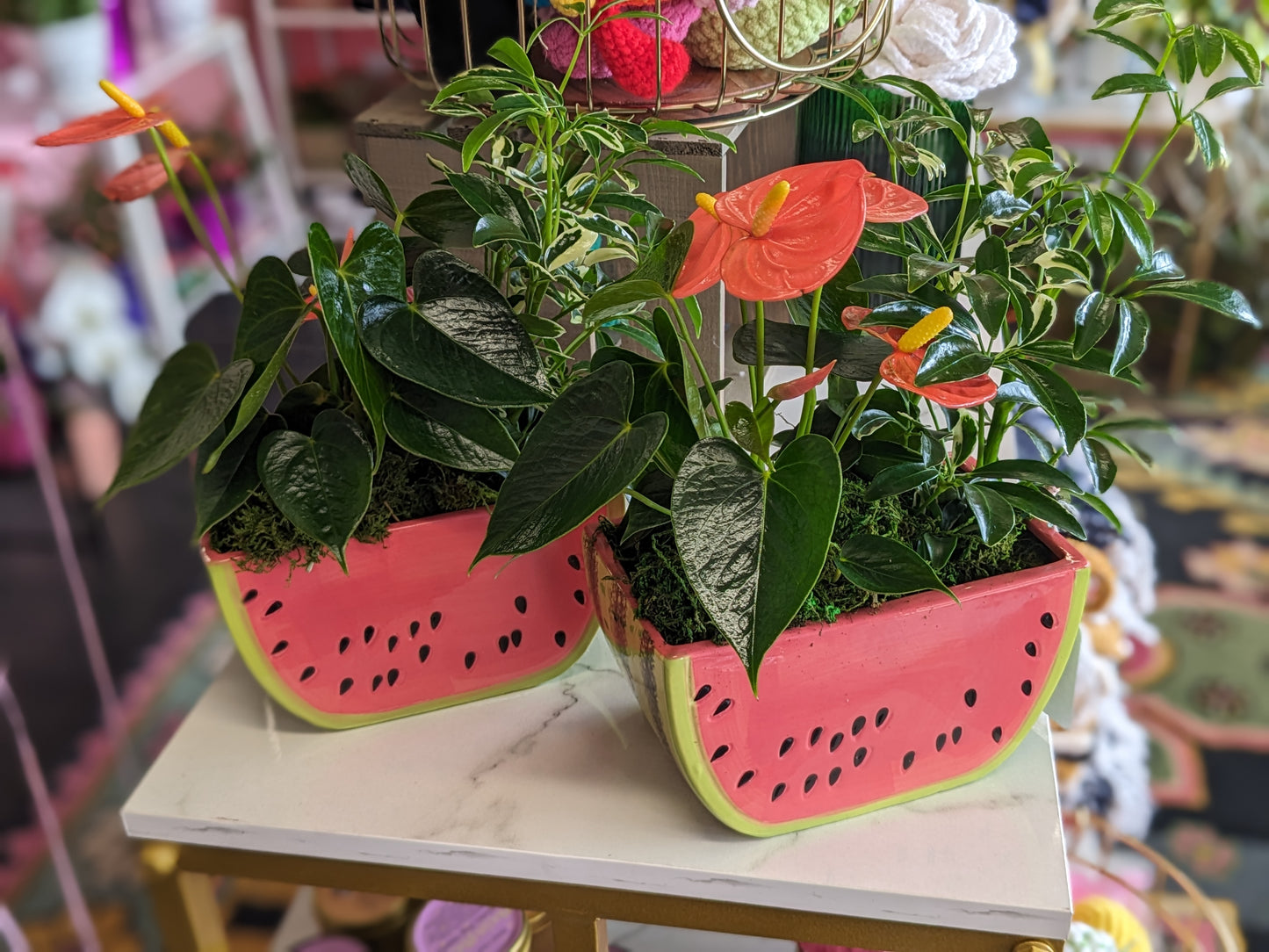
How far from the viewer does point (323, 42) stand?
3.13 m


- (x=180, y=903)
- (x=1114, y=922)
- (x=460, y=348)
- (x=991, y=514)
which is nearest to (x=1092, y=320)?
(x=991, y=514)

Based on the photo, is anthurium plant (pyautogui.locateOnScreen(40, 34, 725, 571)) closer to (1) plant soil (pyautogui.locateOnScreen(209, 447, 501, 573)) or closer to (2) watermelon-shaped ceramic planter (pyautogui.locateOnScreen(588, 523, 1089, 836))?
(1) plant soil (pyautogui.locateOnScreen(209, 447, 501, 573))

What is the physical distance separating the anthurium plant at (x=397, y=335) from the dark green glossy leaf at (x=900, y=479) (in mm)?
165

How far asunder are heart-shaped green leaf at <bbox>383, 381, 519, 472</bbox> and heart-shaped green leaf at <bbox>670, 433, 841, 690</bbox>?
0.14m

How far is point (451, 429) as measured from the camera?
620 millimetres

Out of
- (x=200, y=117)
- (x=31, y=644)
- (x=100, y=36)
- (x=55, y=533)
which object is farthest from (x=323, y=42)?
(x=31, y=644)

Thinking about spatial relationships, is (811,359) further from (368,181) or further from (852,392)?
(368,181)

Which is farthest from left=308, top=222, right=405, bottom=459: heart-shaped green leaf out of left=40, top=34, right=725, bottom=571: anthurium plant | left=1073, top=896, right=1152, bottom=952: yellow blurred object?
left=1073, top=896, right=1152, bottom=952: yellow blurred object

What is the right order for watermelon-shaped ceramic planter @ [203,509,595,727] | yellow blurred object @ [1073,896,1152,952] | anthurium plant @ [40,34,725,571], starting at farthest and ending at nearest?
yellow blurred object @ [1073,896,1152,952], watermelon-shaped ceramic planter @ [203,509,595,727], anthurium plant @ [40,34,725,571]

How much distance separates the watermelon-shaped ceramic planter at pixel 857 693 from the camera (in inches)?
23.5

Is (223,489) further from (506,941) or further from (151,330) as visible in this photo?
(151,330)

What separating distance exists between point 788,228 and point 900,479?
0.55 ft

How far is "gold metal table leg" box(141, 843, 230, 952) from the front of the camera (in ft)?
2.36

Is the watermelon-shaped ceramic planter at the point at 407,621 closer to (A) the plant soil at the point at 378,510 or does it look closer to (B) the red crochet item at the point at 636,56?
(A) the plant soil at the point at 378,510
